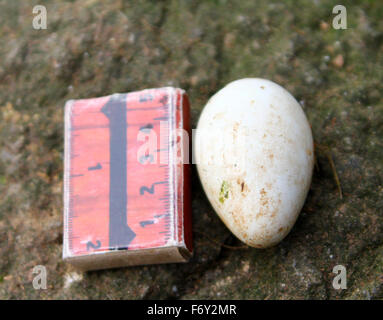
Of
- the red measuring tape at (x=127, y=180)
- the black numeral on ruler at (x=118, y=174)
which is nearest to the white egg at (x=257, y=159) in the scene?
the red measuring tape at (x=127, y=180)

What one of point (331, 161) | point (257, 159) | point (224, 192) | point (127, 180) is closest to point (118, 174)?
point (127, 180)

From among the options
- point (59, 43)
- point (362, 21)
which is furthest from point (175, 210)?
point (362, 21)

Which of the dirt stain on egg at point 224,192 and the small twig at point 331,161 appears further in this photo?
the small twig at point 331,161

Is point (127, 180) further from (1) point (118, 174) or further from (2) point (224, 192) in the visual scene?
(2) point (224, 192)

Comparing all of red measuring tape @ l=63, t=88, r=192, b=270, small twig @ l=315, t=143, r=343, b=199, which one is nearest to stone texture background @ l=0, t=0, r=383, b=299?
small twig @ l=315, t=143, r=343, b=199

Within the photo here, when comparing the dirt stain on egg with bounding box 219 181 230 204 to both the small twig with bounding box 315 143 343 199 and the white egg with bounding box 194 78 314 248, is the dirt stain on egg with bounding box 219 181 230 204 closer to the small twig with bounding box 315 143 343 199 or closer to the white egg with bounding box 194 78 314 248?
the white egg with bounding box 194 78 314 248

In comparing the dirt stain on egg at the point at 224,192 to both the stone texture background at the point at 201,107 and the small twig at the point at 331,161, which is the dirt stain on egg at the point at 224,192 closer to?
the stone texture background at the point at 201,107
